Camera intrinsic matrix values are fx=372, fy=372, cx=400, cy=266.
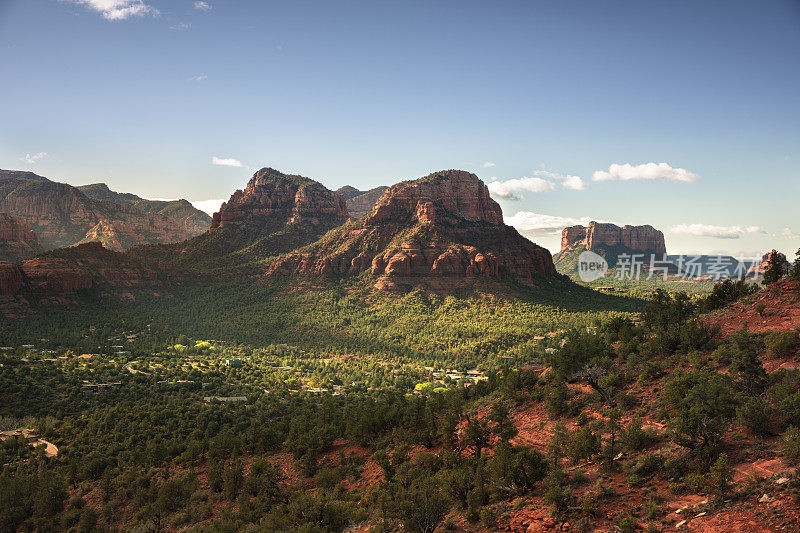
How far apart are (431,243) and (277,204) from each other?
8758 centimetres

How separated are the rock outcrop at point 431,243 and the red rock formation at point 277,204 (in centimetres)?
3036

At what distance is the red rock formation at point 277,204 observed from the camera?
168 meters

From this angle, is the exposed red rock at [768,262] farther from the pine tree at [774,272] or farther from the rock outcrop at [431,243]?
the rock outcrop at [431,243]

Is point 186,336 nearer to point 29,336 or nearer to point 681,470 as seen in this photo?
point 29,336

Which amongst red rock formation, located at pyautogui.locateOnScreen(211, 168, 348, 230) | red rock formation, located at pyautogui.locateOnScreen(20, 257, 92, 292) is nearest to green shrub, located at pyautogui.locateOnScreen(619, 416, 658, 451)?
red rock formation, located at pyautogui.locateOnScreen(20, 257, 92, 292)

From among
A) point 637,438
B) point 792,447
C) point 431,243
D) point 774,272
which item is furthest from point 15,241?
point 774,272

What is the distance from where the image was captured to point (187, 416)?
49.5 meters

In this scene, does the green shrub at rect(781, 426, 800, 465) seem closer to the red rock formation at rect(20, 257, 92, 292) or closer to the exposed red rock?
the exposed red rock

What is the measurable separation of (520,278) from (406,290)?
1484 inches

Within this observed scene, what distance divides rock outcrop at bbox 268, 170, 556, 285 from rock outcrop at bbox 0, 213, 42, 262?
3999 inches

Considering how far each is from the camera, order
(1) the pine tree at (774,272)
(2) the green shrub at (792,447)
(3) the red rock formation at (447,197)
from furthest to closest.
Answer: (3) the red rock formation at (447,197) → (1) the pine tree at (774,272) → (2) the green shrub at (792,447)

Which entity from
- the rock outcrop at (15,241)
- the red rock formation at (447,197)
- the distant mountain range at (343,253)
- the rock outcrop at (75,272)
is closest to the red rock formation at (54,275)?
the rock outcrop at (75,272)

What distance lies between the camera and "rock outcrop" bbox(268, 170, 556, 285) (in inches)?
4857

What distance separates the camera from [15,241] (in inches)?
5925
